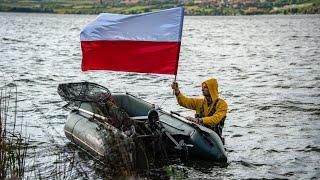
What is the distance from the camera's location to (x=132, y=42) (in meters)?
12.1

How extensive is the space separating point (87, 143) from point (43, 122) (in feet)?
18.2

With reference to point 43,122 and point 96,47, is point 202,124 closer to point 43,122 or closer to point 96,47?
point 96,47

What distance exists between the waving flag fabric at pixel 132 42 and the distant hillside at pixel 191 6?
135 meters

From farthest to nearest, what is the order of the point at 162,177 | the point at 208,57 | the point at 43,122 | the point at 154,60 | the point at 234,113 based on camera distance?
the point at 208,57 < the point at 234,113 < the point at 43,122 < the point at 154,60 < the point at 162,177

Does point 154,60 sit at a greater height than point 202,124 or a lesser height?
greater

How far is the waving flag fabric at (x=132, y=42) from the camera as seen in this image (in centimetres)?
1193

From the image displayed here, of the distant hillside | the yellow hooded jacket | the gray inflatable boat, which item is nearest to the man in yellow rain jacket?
the yellow hooded jacket

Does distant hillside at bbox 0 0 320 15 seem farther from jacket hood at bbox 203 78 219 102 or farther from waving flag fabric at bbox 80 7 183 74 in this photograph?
jacket hood at bbox 203 78 219 102

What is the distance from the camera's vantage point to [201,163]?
39.4 ft

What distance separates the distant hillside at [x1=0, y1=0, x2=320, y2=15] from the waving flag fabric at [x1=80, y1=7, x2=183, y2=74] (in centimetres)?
13507

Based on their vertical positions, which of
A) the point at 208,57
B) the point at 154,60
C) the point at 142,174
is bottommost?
the point at 208,57

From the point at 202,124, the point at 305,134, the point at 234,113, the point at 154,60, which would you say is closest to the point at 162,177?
the point at 202,124

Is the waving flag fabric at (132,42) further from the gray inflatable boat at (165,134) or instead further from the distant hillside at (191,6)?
the distant hillside at (191,6)

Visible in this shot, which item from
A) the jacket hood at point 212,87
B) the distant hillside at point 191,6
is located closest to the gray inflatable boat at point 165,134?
the jacket hood at point 212,87
